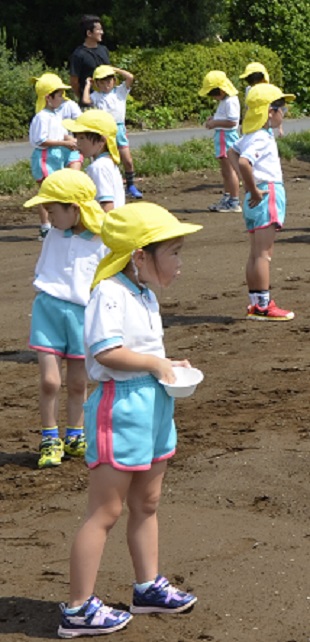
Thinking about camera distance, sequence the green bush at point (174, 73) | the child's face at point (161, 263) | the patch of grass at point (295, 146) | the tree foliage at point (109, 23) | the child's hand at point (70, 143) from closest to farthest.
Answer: the child's face at point (161, 263) < the child's hand at point (70, 143) < the patch of grass at point (295, 146) < the green bush at point (174, 73) < the tree foliage at point (109, 23)

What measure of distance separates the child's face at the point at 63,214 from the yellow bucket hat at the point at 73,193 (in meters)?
0.04

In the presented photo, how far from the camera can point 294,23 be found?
29.6 metres

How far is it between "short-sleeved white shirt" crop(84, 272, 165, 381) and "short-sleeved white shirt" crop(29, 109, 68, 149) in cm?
855

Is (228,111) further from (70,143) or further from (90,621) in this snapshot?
(90,621)

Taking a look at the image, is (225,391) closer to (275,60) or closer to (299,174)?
(299,174)

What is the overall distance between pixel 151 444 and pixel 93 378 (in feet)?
1.07

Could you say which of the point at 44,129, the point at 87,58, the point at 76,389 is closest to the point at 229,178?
the point at 44,129

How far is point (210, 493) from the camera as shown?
628 centimetres

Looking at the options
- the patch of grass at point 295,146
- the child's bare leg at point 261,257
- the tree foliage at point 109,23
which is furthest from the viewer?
the tree foliage at point 109,23

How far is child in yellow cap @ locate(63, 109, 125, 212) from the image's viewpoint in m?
8.40

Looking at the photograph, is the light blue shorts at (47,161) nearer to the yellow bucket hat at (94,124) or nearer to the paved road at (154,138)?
the yellow bucket hat at (94,124)

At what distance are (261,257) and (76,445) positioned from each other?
11.7 feet


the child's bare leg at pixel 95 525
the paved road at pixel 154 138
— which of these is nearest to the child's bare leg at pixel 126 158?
the paved road at pixel 154 138

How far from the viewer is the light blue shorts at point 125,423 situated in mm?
4684
